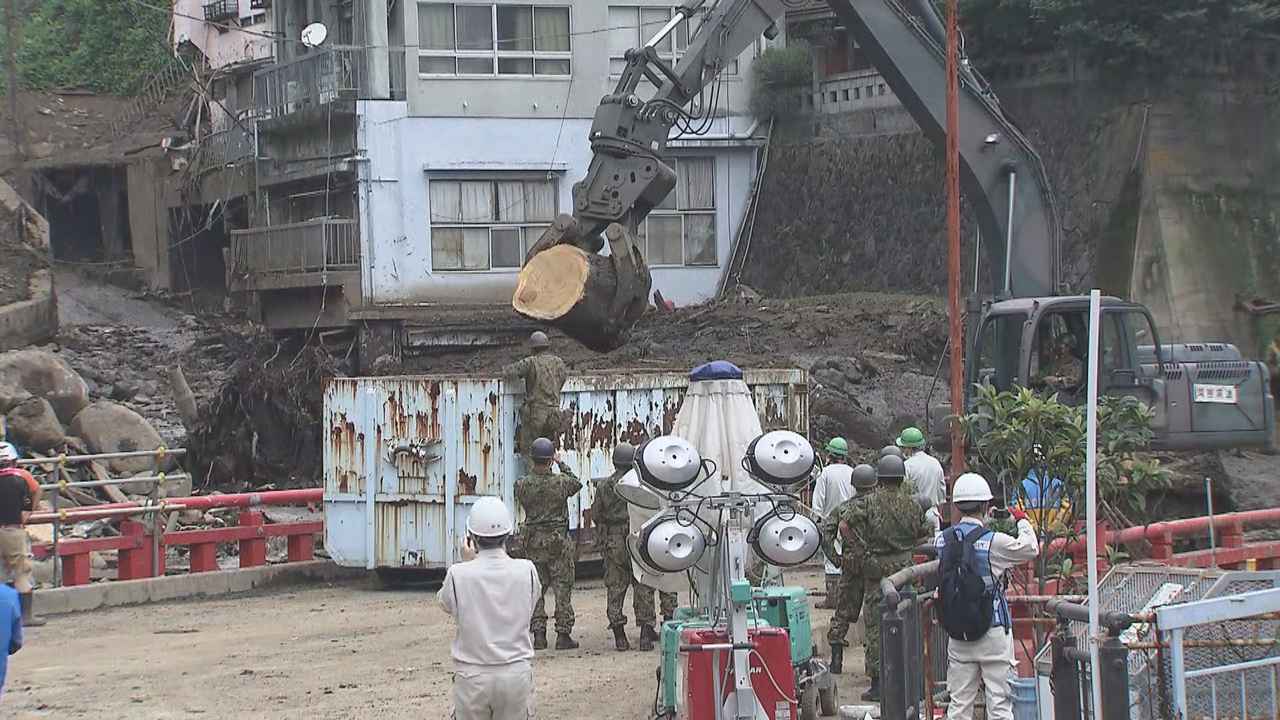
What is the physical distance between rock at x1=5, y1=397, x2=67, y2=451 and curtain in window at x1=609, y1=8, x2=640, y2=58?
14.0 m

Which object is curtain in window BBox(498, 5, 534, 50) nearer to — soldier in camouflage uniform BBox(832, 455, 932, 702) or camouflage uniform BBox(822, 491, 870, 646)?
camouflage uniform BBox(822, 491, 870, 646)

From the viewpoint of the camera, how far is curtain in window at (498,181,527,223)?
1335 inches

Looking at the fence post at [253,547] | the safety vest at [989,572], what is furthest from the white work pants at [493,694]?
the fence post at [253,547]

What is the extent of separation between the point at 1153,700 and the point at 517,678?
123 inches

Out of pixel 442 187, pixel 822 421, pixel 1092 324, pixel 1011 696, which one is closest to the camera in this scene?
pixel 1092 324

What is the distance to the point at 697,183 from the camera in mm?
36031

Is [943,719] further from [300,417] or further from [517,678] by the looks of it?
[300,417]

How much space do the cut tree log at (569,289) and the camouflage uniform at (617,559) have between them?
170 inches

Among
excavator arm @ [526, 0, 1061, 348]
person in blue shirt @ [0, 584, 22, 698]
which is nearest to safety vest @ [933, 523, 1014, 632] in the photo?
person in blue shirt @ [0, 584, 22, 698]

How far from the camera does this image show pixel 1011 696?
33.1 feet

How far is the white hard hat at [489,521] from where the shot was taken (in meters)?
9.20

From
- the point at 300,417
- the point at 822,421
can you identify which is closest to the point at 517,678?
the point at 822,421

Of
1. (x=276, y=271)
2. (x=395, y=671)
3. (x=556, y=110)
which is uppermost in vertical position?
(x=556, y=110)

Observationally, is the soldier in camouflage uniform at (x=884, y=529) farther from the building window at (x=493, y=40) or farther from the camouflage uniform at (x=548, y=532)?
the building window at (x=493, y=40)
